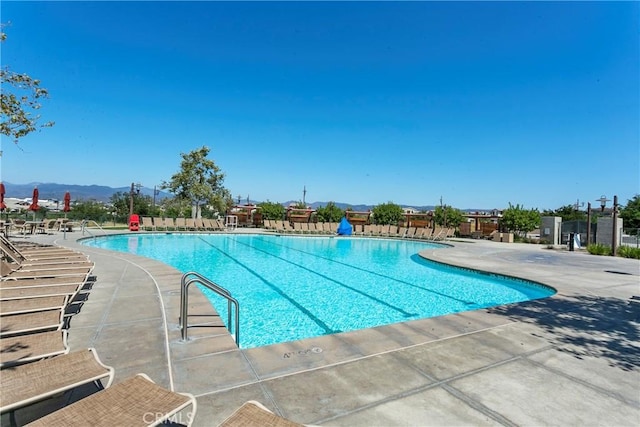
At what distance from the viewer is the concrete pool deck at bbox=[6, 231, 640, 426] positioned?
7.10 feet

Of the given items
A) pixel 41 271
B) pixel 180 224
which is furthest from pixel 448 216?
pixel 41 271

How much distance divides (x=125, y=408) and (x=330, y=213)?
23563mm

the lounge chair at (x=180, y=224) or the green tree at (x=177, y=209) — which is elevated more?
the green tree at (x=177, y=209)

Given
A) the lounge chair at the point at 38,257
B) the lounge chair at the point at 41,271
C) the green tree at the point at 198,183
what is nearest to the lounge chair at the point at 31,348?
the lounge chair at the point at 41,271

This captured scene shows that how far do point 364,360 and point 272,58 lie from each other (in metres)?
19.7

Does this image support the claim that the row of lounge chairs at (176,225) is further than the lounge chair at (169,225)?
No

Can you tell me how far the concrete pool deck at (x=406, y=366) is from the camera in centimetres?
216

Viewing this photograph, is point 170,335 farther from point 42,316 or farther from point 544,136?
point 544,136

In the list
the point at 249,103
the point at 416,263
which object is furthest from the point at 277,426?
the point at 249,103

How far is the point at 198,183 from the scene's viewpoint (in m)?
25.1

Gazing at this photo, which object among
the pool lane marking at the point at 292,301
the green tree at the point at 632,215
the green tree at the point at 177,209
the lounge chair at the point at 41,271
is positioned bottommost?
the pool lane marking at the point at 292,301

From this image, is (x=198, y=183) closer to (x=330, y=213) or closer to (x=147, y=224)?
(x=147, y=224)

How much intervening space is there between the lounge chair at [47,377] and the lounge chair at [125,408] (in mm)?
265

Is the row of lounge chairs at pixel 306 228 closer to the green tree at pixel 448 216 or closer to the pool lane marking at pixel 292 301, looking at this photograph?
the green tree at pixel 448 216
